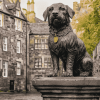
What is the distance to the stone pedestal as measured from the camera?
4020mm

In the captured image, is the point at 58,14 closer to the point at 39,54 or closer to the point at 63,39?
the point at 63,39

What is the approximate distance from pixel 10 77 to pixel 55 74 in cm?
2395

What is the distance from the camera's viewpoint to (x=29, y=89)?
3080 centimetres

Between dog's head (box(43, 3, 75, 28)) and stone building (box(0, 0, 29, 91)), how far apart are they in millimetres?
22676

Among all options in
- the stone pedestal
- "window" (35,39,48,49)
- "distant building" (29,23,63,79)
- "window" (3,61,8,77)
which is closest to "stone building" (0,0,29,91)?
"window" (3,61,8,77)

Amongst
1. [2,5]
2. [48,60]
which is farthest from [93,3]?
[48,60]

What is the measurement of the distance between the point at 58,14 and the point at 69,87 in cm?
132

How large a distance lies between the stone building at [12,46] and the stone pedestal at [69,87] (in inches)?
898

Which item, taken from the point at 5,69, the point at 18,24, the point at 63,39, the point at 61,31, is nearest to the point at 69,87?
the point at 63,39

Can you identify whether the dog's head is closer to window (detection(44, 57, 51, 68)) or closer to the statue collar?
the statue collar

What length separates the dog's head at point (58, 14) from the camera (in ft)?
13.9

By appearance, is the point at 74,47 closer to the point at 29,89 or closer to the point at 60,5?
the point at 60,5

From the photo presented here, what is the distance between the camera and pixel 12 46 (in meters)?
28.6

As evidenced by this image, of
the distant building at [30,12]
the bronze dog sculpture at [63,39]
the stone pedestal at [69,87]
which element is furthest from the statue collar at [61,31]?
the distant building at [30,12]
